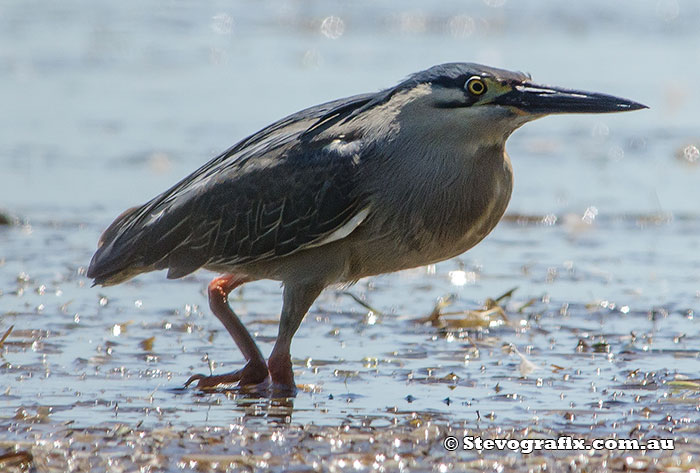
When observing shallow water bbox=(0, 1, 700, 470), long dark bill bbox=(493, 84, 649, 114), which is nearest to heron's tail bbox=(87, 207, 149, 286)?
shallow water bbox=(0, 1, 700, 470)

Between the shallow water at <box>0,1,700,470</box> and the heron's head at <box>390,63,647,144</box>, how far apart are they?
1217 mm

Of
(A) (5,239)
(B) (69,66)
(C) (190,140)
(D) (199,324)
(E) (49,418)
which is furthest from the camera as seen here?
(B) (69,66)

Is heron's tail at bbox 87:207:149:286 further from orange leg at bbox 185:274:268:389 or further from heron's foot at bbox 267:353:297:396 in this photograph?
heron's foot at bbox 267:353:297:396

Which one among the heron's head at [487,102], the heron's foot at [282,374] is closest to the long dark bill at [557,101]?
the heron's head at [487,102]

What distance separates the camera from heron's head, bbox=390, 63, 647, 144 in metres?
6.03

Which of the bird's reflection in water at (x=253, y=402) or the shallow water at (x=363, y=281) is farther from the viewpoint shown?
the shallow water at (x=363, y=281)

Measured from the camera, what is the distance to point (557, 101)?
6.04 metres

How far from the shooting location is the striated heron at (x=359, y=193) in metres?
6.09

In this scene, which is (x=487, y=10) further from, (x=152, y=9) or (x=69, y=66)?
(x=69, y=66)

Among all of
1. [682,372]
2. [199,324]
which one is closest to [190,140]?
[199,324]

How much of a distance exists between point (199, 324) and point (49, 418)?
1870mm

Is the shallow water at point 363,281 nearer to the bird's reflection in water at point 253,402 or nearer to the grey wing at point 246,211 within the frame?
the bird's reflection in water at point 253,402

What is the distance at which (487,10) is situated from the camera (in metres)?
20.3

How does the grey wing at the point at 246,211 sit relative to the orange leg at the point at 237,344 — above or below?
above
